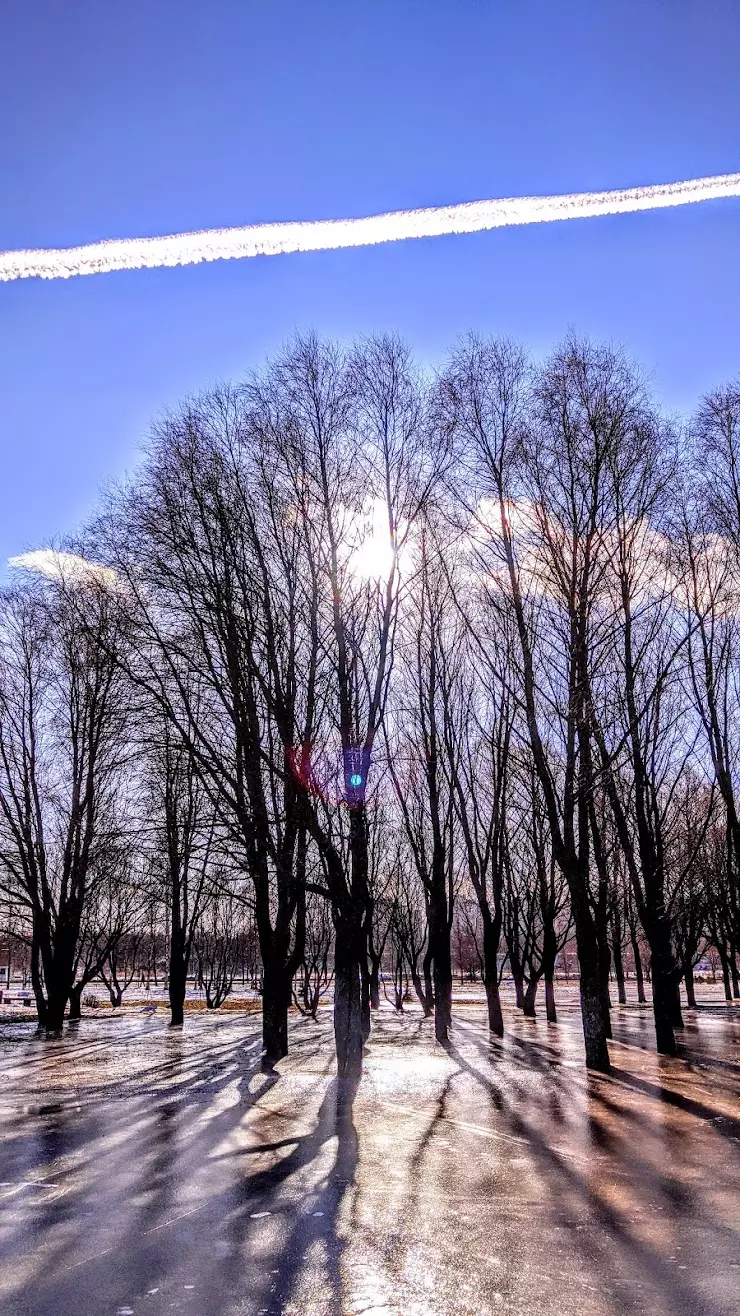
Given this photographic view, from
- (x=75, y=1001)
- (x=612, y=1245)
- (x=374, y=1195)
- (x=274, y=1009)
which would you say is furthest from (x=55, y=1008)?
(x=612, y=1245)

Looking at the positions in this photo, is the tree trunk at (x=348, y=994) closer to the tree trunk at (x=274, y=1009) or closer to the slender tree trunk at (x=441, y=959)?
the tree trunk at (x=274, y=1009)

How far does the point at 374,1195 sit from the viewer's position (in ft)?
25.5

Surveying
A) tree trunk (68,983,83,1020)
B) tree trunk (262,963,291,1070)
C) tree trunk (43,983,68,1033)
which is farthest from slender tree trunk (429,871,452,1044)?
tree trunk (68,983,83,1020)

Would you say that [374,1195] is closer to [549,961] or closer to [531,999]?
[549,961]

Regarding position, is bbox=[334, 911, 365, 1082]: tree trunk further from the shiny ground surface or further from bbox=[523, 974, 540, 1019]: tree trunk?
bbox=[523, 974, 540, 1019]: tree trunk

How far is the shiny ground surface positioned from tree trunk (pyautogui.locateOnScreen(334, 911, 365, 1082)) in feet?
1.83

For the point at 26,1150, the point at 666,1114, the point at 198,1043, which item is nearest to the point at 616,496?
the point at 666,1114

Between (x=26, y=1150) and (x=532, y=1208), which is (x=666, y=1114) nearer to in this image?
(x=532, y=1208)

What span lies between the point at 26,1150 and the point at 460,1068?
10.0m

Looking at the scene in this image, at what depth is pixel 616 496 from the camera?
18.8 metres

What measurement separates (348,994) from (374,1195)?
27.9ft

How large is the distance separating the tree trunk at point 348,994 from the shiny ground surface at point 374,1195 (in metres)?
0.56

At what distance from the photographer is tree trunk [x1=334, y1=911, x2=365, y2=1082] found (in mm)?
15797

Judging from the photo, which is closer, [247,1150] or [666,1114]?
[247,1150]
